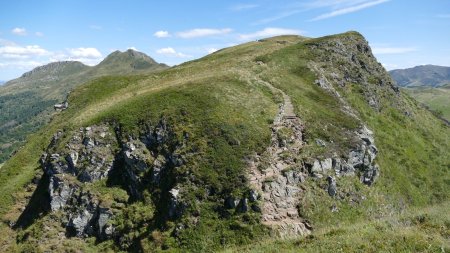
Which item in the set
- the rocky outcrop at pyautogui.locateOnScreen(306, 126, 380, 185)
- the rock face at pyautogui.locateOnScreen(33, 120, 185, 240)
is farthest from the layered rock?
the rock face at pyautogui.locateOnScreen(33, 120, 185, 240)

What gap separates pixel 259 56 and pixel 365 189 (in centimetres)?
4188

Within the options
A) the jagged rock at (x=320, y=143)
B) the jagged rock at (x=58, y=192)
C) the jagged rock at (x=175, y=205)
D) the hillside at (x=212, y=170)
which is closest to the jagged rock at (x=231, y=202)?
the hillside at (x=212, y=170)

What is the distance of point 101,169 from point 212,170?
628 inches

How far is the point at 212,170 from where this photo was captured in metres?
44.2

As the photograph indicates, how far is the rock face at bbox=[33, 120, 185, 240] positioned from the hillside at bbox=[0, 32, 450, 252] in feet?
0.50

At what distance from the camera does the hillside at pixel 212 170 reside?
4081 centimetres

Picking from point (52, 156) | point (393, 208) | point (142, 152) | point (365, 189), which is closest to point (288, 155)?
point (365, 189)

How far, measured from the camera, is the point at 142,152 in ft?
164

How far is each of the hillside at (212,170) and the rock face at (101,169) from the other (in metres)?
0.15

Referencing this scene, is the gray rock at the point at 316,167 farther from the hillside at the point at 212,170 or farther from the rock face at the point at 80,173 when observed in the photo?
the rock face at the point at 80,173

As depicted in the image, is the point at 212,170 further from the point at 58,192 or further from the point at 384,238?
the point at 384,238

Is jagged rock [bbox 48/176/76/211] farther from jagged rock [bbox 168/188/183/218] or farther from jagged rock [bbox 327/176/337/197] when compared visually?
jagged rock [bbox 327/176/337/197]

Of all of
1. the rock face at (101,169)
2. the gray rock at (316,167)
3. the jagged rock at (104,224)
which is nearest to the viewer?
the jagged rock at (104,224)

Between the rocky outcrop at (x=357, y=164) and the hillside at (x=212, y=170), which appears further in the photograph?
the rocky outcrop at (x=357, y=164)
